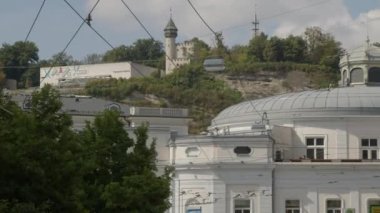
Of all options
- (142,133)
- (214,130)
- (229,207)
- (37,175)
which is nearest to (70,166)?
(37,175)

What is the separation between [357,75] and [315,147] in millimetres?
10171

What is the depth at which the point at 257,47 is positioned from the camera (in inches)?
5630

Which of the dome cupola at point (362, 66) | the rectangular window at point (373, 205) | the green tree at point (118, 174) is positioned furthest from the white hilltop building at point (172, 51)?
the green tree at point (118, 174)

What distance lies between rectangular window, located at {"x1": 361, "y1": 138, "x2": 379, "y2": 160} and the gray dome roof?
1.52 metres

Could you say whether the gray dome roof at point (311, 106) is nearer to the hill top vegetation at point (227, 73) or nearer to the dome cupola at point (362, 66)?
the dome cupola at point (362, 66)

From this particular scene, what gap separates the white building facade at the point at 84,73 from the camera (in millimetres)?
136375

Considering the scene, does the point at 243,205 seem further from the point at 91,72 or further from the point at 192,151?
the point at 91,72

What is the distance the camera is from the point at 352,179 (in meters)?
59.8

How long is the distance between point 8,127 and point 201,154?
32.0 metres

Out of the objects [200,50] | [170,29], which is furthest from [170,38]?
[200,50]

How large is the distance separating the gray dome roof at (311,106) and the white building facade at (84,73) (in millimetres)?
69525

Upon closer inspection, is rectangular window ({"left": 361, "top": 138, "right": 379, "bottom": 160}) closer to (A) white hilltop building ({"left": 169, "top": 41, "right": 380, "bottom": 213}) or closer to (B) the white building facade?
(A) white hilltop building ({"left": 169, "top": 41, "right": 380, "bottom": 213})

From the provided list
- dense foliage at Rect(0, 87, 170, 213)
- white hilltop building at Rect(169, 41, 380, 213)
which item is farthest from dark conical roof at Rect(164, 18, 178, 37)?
dense foliage at Rect(0, 87, 170, 213)

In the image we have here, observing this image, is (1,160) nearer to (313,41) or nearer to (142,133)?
(142,133)
